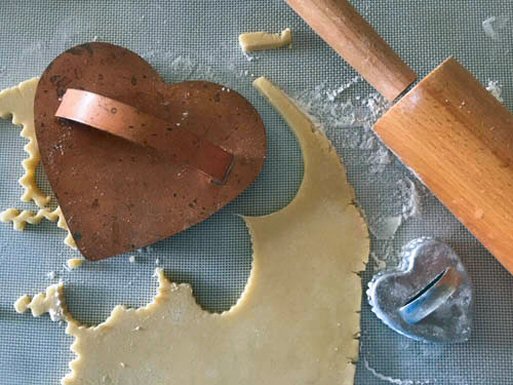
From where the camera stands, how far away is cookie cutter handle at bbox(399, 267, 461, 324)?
0.93 metres

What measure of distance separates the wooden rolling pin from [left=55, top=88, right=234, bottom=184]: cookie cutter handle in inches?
8.7

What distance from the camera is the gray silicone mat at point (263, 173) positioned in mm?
987

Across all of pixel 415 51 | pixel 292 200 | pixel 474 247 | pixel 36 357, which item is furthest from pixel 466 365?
pixel 36 357

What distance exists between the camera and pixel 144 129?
91 centimetres

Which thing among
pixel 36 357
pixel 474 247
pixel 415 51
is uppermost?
pixel 415 51

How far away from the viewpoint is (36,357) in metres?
1.00

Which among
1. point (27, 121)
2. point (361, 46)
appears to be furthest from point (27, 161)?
point (361, 46)

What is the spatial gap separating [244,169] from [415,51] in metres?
0.31

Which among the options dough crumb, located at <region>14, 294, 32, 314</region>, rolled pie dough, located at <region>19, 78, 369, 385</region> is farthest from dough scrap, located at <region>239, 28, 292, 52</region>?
dough crumb, located at <region>14, 294, 32, 314</region>

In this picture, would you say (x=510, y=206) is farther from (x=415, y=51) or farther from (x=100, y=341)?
(x=100, y=341)

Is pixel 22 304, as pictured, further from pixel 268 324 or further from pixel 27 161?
pixel 268 324

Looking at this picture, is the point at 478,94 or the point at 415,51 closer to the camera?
the point at 478,94

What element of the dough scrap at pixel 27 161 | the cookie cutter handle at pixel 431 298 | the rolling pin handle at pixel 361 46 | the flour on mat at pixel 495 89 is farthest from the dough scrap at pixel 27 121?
the flour on mat at pixel 495 89

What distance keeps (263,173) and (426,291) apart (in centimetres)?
27
